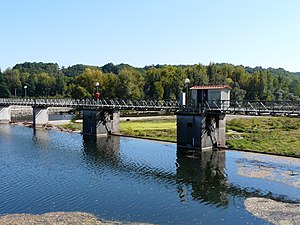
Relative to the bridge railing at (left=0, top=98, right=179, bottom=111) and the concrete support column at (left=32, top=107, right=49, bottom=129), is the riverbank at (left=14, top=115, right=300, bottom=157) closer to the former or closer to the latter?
the concrete support column at (left=32, top=107, right=49, bottom=129)

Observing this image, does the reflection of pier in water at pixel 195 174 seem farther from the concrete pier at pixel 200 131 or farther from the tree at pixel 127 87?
the tree at pixel 127 87

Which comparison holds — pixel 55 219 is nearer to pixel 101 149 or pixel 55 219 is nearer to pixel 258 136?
pixel 101 149

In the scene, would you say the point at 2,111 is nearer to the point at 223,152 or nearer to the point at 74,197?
the point at 223,152

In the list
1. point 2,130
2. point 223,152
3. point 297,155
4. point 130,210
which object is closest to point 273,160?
point 297,155

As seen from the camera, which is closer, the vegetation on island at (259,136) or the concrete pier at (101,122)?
the vegetation on island at (259,136)

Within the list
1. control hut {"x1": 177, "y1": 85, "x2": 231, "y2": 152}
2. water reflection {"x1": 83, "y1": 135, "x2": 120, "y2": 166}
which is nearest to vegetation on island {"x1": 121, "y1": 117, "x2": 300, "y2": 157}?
control hut {"x1": 177, "y1": 85, "x2": 231, "y2": 152}

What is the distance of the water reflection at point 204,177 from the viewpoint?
2983cm

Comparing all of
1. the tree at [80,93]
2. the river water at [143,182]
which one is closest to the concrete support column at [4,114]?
the tree at [80,93]

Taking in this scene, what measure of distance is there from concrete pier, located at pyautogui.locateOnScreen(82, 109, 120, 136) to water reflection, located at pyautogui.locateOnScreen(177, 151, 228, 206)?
21.6 metres

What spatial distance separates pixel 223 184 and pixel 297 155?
47.2 ft

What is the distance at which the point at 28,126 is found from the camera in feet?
260

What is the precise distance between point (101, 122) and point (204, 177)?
103 ft

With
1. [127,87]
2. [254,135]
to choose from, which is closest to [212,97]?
[254,135]

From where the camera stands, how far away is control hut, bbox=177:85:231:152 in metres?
46.9
